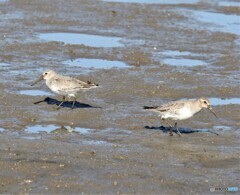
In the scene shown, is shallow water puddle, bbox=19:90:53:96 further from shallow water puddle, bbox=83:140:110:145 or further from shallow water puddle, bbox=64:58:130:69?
shallow water puddle, bbox=83:140:110:145

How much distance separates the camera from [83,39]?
21.4 metres

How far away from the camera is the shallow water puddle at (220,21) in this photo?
2304 centimetres

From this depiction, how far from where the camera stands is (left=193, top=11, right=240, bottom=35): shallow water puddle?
23.0 metres

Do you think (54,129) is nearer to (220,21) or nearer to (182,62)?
(182,62)

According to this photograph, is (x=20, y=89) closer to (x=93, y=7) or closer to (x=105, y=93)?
(x=105, y=93)

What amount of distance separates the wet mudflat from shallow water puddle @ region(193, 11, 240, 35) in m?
0.04

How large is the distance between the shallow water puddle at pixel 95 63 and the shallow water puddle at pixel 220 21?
478cm

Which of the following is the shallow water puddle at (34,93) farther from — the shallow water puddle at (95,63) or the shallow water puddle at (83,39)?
the shallow water puddle at (83,39)

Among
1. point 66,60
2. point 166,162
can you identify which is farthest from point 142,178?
point 66,60

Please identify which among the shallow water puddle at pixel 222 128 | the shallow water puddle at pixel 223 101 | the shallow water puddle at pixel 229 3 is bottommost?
the shallow water puddle at pixel 229 3

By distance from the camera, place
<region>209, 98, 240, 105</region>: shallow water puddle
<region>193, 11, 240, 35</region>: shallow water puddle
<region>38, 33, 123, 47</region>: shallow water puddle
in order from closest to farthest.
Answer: <region>209, 98, 240, 105</region>: shallow water puddle, <region>38, 33, 123, 47</region>: shallow water puddle, <region>193, 11, 240, 35</region>: shallow water puddle

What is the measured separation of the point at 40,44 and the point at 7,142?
7.25 m

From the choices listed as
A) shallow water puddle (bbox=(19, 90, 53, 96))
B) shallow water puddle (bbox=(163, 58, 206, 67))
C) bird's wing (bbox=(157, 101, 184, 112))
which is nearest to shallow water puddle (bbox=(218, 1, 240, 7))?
shallow water puddle (bbox=(163, 58, 206, 67))

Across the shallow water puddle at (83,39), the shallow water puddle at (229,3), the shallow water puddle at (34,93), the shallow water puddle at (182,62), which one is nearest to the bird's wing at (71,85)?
the shallow water puddle at (34,93)
